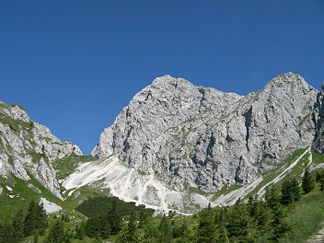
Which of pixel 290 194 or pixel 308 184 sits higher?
pixel 308 184

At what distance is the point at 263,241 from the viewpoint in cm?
3028

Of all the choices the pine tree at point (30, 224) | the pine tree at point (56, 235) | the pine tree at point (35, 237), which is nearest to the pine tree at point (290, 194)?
the pine tree at point (56, 235)

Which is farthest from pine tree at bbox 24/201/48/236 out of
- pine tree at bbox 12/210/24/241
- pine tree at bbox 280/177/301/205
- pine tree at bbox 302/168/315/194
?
pine tree at bbox 302/168/315/194

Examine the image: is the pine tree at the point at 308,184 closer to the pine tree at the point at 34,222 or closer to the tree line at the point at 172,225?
the tree line at the point at 172,225

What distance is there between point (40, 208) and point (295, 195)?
325 feet

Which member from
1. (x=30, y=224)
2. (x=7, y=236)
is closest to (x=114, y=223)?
(x=7, y=236)

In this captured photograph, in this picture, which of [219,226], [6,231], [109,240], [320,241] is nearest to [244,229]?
[219,226]

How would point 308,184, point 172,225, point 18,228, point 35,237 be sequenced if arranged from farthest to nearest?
1. point 18,228
2. point 35,237
3. point 172,225
4. point 308,184

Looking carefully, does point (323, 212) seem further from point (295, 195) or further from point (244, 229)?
point (295, 195)

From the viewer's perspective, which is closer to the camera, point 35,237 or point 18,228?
point 35,237

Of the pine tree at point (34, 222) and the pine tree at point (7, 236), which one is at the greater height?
the pine tree at point (34, 222)

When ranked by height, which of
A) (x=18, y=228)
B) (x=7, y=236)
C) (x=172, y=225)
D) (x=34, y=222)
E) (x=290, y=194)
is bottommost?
(x=7, y=236)

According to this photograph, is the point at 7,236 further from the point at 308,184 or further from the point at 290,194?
the point at 308,184

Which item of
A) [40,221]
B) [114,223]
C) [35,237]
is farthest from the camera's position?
[40,221]
